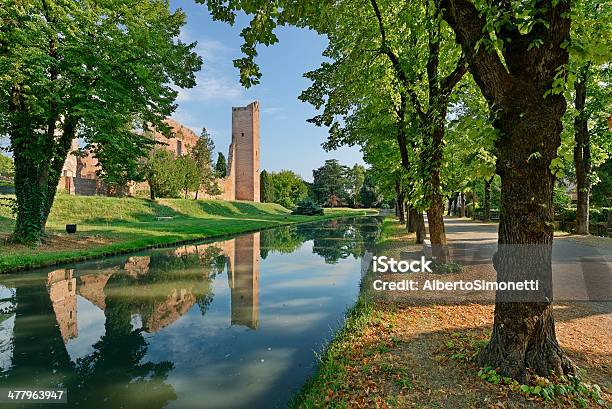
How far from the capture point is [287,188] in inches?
2544

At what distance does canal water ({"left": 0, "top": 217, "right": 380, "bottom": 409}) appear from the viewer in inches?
162

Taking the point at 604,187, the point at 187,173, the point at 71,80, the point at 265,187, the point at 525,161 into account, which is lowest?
the point at 525,161

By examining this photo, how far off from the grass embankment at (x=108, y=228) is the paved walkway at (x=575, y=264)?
42.8ft

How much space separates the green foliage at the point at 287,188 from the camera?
62.3m

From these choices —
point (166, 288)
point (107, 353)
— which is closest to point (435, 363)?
point (107, 353)

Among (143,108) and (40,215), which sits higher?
(143,108)

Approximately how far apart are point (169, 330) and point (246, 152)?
48.8 meters

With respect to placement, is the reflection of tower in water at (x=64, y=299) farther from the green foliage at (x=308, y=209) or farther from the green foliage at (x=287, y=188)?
the green foliage at (x=287, y=188)

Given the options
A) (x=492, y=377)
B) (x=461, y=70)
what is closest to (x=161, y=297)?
(x=492, y=377)

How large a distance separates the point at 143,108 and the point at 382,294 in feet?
42.9

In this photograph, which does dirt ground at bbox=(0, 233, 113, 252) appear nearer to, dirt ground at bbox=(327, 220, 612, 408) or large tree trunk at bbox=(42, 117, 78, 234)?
large tree trunk at bbox=(42, 117, 78, 234)

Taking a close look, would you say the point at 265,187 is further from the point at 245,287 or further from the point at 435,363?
the point at 435,363

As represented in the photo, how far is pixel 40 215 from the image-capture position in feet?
44.5

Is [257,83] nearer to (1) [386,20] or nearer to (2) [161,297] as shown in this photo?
(2) [161,297]
